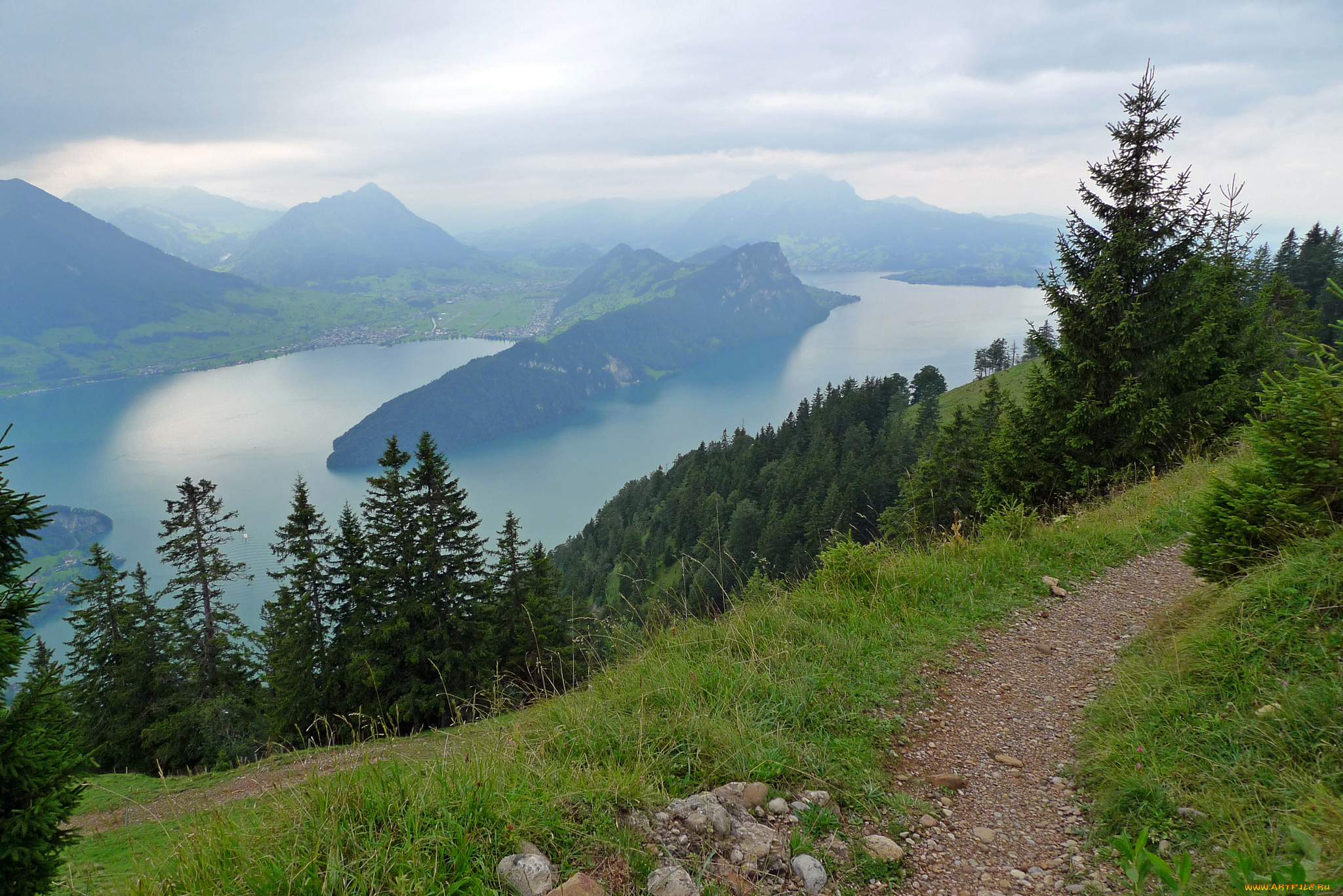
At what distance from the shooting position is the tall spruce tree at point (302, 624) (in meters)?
20.0

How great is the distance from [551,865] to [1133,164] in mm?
14623

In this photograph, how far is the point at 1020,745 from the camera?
4.07 metres

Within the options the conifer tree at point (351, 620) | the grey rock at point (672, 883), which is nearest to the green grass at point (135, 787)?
the conifer tree at point (351, 620)

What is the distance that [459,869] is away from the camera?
2594 mm

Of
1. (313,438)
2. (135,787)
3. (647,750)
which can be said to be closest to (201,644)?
(135,787)

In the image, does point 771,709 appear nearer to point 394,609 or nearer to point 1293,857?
point 1293,857

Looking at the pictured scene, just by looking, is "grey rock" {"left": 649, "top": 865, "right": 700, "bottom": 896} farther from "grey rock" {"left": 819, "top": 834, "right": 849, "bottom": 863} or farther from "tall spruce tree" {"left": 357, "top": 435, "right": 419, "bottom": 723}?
"tall spruce tree" {"left": 357, "top": 435, "right": 419, "bottom": 723}

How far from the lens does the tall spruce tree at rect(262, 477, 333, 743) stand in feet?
65.6

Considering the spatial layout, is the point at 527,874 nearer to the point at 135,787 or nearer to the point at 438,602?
the point at 135,787

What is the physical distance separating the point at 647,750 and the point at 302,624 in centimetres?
2101

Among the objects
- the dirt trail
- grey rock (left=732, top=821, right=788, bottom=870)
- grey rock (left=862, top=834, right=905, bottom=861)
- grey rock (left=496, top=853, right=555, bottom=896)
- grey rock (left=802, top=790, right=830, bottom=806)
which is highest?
grey rock (left=496, top=853, right=555, bottom=896)

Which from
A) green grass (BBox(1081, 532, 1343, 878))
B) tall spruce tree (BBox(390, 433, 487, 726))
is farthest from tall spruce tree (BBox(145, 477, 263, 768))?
green grass (BBox(1081, 532, 1343, 878))

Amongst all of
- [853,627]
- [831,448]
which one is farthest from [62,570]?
[853,627]

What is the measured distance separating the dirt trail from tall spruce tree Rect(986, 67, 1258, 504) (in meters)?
5.67
